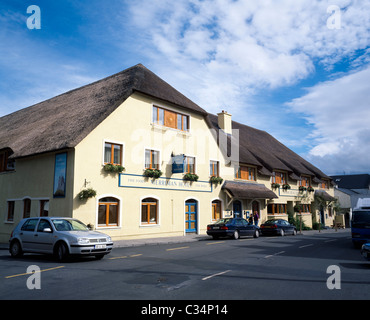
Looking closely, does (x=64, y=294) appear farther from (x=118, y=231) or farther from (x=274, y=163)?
(x=274, y=163)

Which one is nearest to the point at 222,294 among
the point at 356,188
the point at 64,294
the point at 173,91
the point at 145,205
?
the point at 64,294

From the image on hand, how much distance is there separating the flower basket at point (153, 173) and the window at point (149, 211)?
1572 mm

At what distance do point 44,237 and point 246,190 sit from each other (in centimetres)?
2020

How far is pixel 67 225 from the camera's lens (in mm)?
12398

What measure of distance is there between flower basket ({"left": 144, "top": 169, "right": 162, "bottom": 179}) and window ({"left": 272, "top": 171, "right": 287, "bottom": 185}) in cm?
1654

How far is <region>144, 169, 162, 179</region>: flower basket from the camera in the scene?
2139 cm

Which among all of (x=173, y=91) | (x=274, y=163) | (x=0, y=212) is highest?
(x=173, y=91)

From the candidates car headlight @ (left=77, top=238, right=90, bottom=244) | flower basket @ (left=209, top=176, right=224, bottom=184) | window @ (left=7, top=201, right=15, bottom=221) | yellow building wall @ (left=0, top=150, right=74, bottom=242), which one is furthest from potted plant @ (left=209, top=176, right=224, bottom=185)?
car headlight @ (left=77, top=238, right=90, bottom=244)

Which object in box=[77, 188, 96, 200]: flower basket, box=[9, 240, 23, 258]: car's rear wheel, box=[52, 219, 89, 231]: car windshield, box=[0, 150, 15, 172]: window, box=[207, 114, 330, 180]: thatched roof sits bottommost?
box=[9, 240, 23, 258]: car's rear wheel

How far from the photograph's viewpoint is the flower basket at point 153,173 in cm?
2139

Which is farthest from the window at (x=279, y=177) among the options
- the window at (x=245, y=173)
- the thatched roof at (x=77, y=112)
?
the thatched roof at (x=77, y=112)

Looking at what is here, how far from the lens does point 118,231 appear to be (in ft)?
63.6

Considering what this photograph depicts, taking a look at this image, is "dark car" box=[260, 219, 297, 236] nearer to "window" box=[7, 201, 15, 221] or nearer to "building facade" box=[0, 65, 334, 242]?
"building facade" box=[0, 65, 334, 242]
